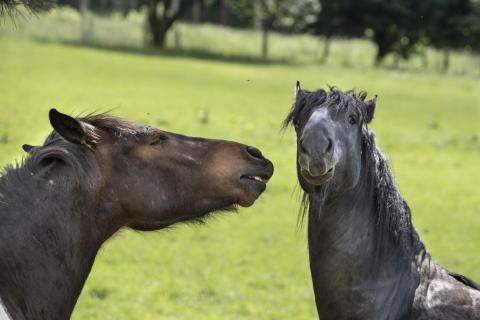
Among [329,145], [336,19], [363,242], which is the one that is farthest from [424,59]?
[329,145]

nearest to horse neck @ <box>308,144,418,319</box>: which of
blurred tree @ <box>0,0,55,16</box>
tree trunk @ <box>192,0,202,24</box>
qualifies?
blurred tree @ <box>0,0,55,16</box>

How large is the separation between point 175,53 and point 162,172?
35.3 m

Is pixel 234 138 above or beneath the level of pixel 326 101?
beneath

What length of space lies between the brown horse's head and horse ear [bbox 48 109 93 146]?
3 centimetres

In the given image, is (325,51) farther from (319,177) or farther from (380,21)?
(319,177)

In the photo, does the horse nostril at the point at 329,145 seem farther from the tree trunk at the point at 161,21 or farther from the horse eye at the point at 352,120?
the tree trunk at the point at 161,21

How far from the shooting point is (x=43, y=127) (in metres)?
17.7

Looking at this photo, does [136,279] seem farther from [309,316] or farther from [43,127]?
[43,127]

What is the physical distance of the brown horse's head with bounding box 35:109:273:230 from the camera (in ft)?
12.8

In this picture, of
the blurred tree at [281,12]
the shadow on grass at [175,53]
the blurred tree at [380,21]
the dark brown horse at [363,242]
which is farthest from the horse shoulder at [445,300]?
the blurred tree at [380,21]

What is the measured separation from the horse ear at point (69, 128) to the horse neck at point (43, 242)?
19 cm

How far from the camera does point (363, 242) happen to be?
15.5 ft

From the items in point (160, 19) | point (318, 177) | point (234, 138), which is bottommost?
point (160, 19)

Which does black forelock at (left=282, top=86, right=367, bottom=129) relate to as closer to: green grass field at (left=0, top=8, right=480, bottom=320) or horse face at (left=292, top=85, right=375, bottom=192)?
→ horse face at (left=292, top=85, right=375, bottom=192)
